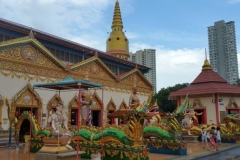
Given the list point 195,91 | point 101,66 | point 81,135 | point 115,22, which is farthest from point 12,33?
point 115,22

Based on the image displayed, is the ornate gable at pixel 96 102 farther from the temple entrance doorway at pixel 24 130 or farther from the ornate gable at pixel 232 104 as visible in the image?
the ornate gable at pixel 232 104

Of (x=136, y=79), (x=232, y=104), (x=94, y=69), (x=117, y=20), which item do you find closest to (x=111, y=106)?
(x=94, y=69)

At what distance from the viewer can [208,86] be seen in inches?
1083

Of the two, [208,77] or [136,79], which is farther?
[136,79]

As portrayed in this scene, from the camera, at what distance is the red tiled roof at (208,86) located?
2647 cm

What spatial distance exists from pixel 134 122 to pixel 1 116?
9746 mm

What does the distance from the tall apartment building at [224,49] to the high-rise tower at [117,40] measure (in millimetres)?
36213

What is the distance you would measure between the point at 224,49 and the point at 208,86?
48700mm

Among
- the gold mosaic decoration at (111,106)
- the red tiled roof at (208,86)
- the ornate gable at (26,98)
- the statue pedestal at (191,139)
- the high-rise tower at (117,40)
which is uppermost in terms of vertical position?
the high-rise tower at (117,40)

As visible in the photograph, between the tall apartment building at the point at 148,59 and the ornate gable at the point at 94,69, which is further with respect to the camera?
the tall apartment building at the point at 148,59

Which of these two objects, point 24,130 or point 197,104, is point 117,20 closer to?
point 197,104

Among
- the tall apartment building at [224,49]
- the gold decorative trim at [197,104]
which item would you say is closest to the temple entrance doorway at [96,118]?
the gold decorative trim at [197,104]

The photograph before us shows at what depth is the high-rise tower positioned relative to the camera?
134ft

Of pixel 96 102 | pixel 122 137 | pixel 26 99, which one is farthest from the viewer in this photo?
pixel 96 102
